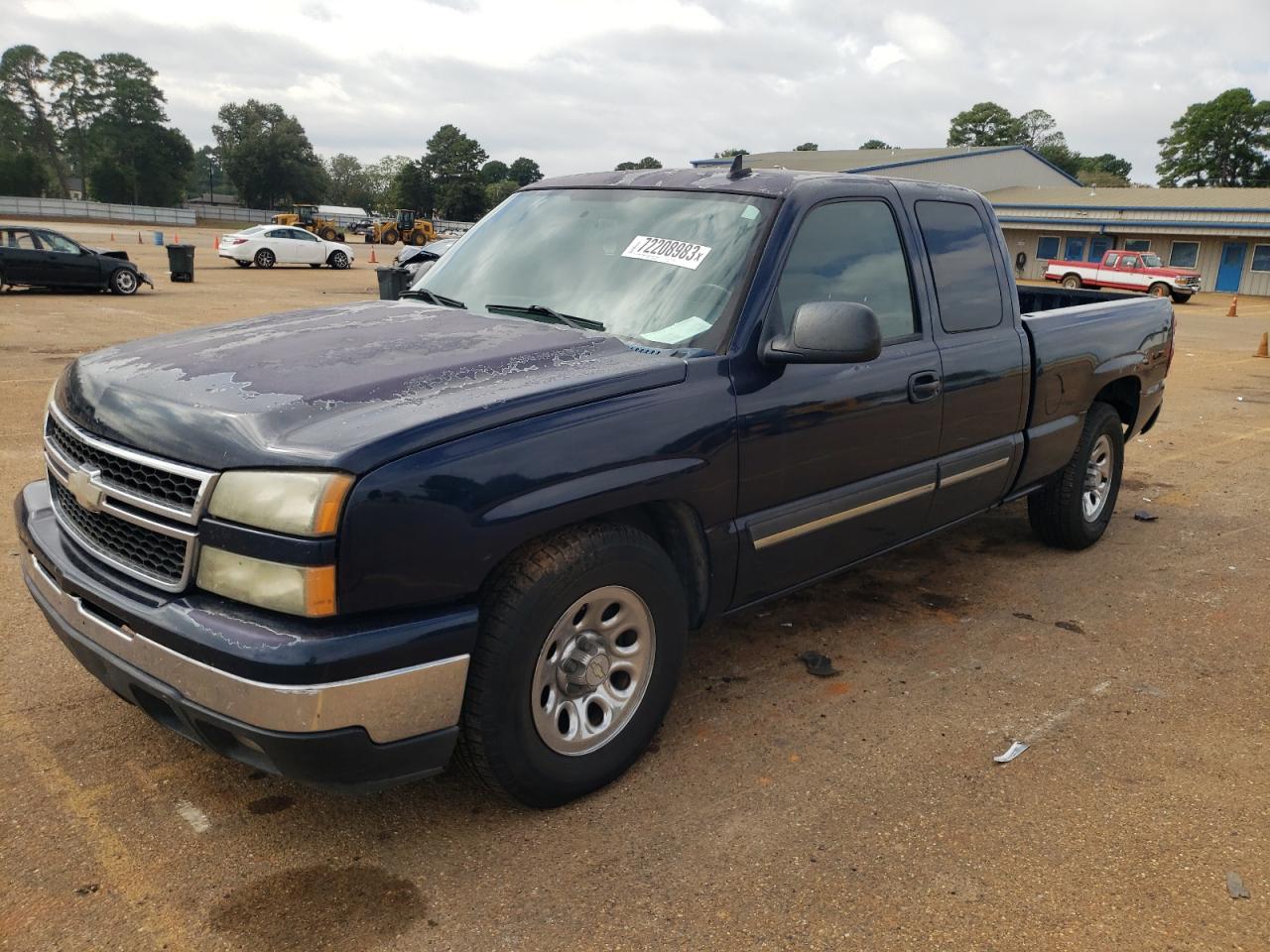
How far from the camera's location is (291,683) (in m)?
2.25

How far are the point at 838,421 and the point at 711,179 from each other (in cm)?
107

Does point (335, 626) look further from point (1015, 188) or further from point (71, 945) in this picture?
point (1015, 188)

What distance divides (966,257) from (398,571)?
10.2 feet

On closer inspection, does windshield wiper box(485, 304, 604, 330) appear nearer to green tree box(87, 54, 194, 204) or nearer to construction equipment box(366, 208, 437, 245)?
construction equipment box(366, 208, 437, 245)

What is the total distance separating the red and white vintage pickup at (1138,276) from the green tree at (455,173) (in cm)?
7932

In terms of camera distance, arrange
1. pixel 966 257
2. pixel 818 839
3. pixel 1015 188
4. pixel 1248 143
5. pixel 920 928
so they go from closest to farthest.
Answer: pixel 920 928 → pixel 818 839 → pixel 966 257 → pixel 1015 188 → pixel 1248 143

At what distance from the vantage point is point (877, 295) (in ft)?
12.6

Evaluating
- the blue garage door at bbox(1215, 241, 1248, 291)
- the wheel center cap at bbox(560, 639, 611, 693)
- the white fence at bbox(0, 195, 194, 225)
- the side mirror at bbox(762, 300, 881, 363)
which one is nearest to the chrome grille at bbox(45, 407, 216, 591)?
the wheel center cap at bbox(560, 639, 611, 693)

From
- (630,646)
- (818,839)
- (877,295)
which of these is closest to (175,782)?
(630,646)

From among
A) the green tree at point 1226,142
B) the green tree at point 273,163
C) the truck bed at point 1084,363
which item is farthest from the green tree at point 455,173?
the truck bed at point 1084,363

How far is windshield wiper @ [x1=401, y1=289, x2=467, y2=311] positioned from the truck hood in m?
0.30

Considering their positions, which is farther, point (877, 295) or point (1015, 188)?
point (1015, 188)

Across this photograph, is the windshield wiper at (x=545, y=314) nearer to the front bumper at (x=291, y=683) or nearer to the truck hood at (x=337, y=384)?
the truck hood at (x=337, y=384)

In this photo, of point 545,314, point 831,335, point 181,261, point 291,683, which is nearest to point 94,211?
point 181,261
